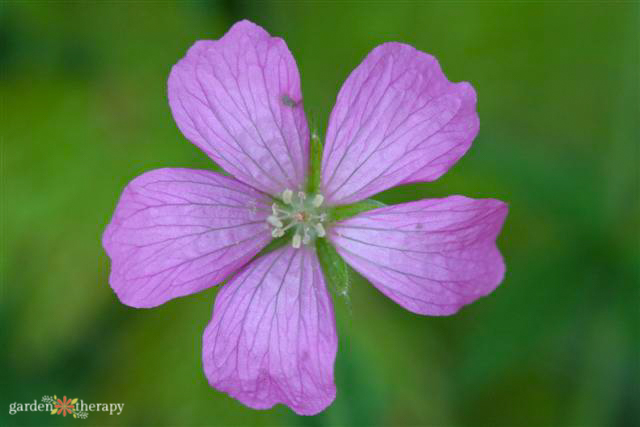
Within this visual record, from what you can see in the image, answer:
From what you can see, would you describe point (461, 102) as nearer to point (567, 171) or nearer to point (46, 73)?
point (567, 171)

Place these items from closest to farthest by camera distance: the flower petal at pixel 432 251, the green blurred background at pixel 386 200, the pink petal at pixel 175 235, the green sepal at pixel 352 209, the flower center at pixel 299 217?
the flower petal at pixel 432 251 < the pink petal at pixel 175 235 < the green sepal at pixel 352 209 < the flower center at pixel 299 217 < the green blurred background at pixel 386 200

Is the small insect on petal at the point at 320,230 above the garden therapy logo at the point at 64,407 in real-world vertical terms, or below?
above

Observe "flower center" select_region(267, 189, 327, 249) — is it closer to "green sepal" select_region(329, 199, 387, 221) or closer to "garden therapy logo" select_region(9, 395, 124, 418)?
"green sepal" select_region(329, 199, 387, 221)

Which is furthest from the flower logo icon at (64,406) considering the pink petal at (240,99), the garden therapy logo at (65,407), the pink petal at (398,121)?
the pink petal at (398,121)

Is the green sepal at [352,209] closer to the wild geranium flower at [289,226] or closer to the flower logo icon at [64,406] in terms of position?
the wild geranium flower at [289,226]

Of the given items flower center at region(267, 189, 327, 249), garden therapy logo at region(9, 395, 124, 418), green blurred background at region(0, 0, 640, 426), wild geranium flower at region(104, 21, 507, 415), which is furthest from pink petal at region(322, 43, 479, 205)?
garden therapy logo at region(9, 395, 124, 418)

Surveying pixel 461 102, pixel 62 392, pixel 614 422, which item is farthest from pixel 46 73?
pixel 614 422

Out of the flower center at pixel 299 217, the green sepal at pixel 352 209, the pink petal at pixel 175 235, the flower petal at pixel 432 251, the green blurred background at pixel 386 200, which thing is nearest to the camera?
the flower petal at pixel 432 251
